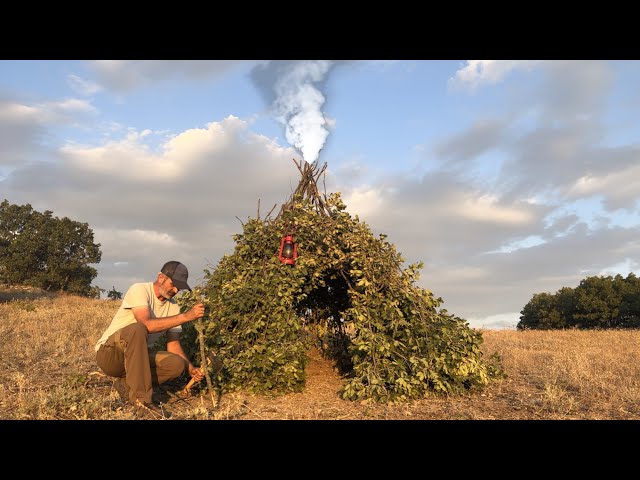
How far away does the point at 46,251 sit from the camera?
39.0 m

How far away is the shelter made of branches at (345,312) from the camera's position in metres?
7.93

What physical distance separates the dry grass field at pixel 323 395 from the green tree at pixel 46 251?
27.9 metres

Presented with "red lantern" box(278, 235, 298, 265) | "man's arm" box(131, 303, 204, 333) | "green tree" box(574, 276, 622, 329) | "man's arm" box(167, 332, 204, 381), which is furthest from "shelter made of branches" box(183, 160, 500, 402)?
"green tree" box(574, 276, 622, 329)

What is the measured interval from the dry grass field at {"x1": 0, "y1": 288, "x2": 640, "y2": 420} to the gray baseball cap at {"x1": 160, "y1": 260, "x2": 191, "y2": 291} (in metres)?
1.54

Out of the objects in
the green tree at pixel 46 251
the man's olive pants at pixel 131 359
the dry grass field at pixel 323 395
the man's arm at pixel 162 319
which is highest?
the green tree at pixel 46 251

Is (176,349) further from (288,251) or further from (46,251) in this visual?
(46,251)

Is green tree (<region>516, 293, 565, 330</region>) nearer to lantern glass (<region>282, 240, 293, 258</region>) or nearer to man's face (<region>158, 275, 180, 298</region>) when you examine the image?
lantern glass (<region>282, 240, 293, 258</region>)

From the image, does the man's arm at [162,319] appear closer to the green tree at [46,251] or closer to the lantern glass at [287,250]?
the lantern glass at [287,250]

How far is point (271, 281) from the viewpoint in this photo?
27.3 ft

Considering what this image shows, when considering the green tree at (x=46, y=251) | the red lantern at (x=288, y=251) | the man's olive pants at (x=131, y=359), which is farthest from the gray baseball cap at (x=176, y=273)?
the green tree at (x=46, y=251)

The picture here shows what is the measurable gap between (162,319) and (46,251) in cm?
3848
